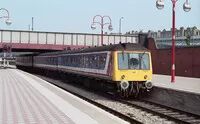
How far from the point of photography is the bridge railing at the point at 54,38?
59.3m

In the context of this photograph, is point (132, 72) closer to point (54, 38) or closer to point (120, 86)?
point (120, 86)

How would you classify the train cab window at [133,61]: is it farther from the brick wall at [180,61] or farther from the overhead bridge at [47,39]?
the overhead bridge at [47,39]

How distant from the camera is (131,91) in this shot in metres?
19.1

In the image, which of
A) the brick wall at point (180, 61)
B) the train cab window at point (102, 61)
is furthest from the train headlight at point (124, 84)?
the brick wall at point (180, 61)

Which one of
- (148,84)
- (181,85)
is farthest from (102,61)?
(181,85)

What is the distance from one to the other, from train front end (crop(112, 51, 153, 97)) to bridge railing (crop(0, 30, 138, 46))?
42762 millimetres

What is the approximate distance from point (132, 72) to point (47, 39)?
4325cm

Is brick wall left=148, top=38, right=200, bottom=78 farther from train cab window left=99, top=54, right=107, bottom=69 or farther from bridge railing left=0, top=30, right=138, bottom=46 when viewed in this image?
bridge railing left=0, top=30, right=138, bottom=46

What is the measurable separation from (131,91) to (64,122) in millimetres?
10062

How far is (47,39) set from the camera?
6053cm

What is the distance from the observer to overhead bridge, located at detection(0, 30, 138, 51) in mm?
59219

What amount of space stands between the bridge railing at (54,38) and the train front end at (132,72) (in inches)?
1684

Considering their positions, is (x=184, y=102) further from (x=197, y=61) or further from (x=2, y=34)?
(x=2, y=34)

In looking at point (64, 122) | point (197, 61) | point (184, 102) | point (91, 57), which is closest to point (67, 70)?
point (91, 57)
